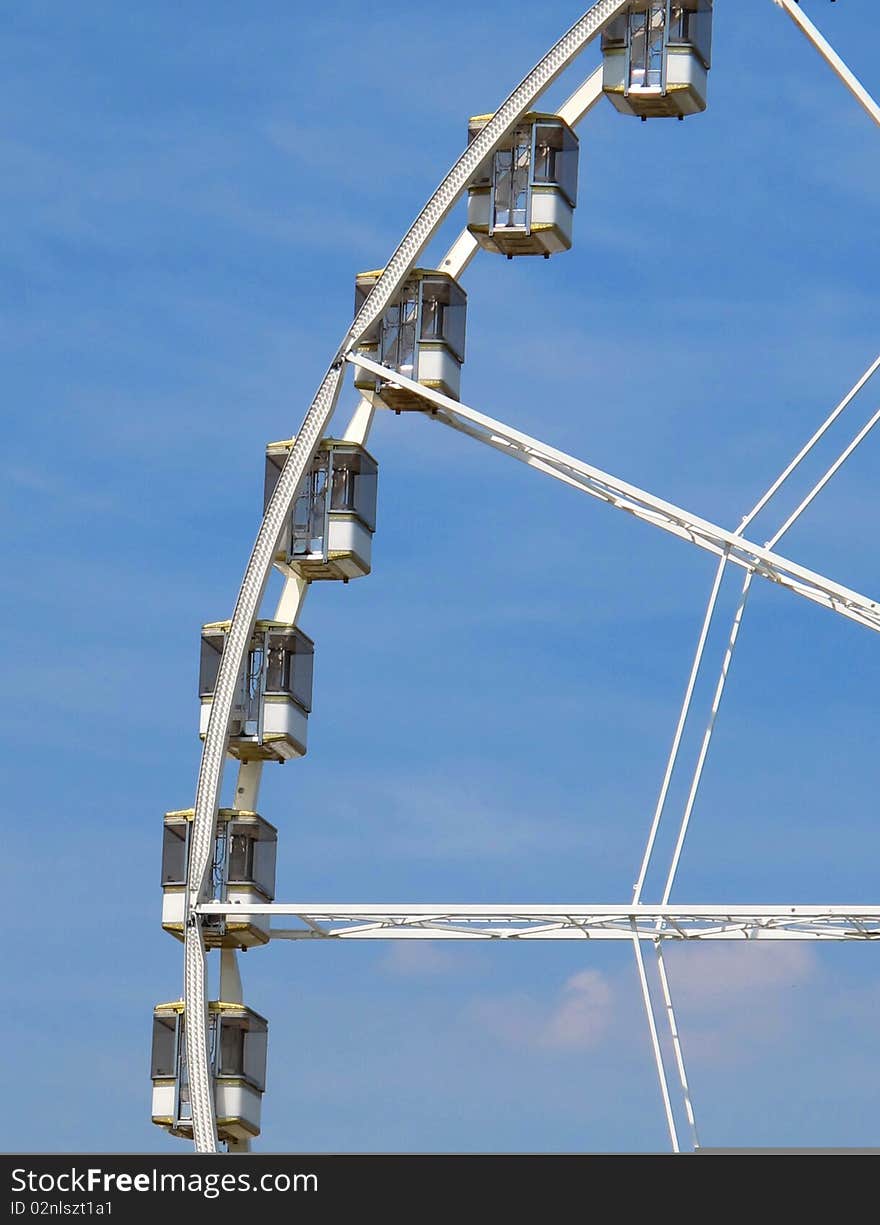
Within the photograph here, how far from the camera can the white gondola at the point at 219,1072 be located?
38281 mm

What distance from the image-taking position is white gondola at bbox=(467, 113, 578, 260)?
38.6m

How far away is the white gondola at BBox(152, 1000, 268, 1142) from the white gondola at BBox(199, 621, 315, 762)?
123 inches

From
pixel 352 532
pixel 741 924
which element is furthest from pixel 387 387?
pixel 741 924

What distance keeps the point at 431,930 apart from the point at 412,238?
8007 mm

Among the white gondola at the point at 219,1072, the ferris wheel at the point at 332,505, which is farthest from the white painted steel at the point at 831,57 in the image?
the white gondola at the point at 219,1072

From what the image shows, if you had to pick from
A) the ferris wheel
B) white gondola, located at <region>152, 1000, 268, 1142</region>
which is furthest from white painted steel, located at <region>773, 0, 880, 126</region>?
white gondola, located at <region>152, 1000, 268, 1142</region>

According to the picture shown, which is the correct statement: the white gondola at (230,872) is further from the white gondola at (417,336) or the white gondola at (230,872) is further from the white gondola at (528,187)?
the white gondola at (528,187)

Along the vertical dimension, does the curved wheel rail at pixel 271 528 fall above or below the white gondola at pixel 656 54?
below

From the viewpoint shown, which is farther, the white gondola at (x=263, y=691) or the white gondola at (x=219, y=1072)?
the white gondola at (x=263, y=691)

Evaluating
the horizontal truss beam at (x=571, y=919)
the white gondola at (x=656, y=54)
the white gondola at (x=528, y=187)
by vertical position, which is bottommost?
the horizontal truss beam at (x=571, y=919)

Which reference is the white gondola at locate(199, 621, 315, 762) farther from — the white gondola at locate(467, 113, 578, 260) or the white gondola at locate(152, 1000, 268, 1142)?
the white gondola at locate(467, 113, 578, 260)

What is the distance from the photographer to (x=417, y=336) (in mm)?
38969

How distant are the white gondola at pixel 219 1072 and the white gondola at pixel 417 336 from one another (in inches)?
297
